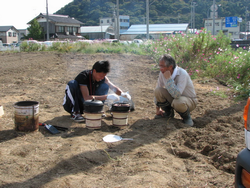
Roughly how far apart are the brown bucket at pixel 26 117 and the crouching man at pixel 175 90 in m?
1.87

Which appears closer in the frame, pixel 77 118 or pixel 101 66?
pixel 101 66

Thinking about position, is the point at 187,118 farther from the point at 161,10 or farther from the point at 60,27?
the point at 161,10

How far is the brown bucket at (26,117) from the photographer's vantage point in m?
3.38

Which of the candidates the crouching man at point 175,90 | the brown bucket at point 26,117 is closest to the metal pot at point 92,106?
the brown bucket at point 26,117

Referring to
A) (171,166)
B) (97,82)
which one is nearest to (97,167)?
(171,166)

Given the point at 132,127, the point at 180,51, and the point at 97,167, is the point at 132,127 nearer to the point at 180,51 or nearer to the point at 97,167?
the point at 97,167

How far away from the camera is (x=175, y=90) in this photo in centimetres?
380

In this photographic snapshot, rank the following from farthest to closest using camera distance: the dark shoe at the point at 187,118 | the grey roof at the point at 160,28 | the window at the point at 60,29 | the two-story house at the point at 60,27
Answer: the grey roof at the point at 160,28 → the window at the point at 60,29 → the two-story house at the point at 60,27 → the dark shoe at the point at 187,118

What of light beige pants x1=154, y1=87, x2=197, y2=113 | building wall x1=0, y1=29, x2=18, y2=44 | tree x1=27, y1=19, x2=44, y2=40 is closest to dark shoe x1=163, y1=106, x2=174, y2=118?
Answer: light beige pants x1=154, y1=87, x2=197, y2=113

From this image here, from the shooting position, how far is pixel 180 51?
9.38 m

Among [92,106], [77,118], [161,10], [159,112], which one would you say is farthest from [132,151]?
[161,10]

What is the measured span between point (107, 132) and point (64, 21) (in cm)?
5129

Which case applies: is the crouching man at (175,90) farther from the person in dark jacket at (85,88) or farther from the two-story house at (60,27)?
the two-story house at (60,27)

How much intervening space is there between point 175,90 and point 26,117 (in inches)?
83.5
